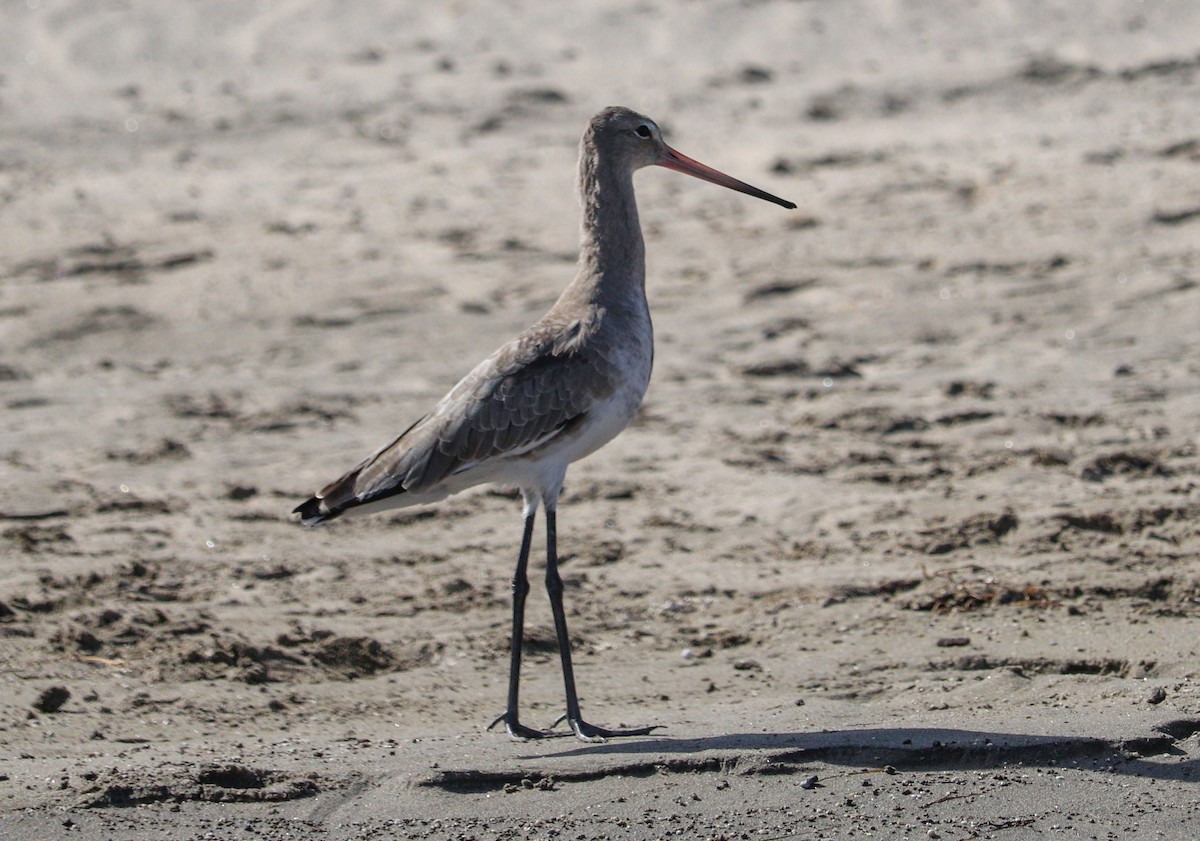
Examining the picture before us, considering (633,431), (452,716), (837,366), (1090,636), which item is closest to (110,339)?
(633,431)

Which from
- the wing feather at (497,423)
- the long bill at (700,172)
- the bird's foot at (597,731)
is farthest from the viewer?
the long bill at (700,172)

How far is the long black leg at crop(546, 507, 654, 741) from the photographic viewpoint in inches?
193

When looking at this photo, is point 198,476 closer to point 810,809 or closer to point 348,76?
point 810,809

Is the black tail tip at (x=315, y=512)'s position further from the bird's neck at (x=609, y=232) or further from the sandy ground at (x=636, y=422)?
the bird's neck at (x=609, y=232)

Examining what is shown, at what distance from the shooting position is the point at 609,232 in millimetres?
5594

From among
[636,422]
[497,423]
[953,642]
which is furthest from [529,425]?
[636,422]

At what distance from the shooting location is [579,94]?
11469 millimetres

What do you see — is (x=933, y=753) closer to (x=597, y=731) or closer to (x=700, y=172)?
(x=597, y=731)

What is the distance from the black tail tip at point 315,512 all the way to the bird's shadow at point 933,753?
3.30 feet

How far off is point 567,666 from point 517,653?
163mm

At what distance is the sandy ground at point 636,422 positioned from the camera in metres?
4.61

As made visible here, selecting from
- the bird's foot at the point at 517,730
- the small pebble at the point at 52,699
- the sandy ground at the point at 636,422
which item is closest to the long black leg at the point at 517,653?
the bird's foot at the point at 517,730

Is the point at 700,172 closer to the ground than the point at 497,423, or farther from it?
farther from it

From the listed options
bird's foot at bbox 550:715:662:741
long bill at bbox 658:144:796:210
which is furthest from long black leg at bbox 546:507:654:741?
long bill at bbox 658:144:796:210
